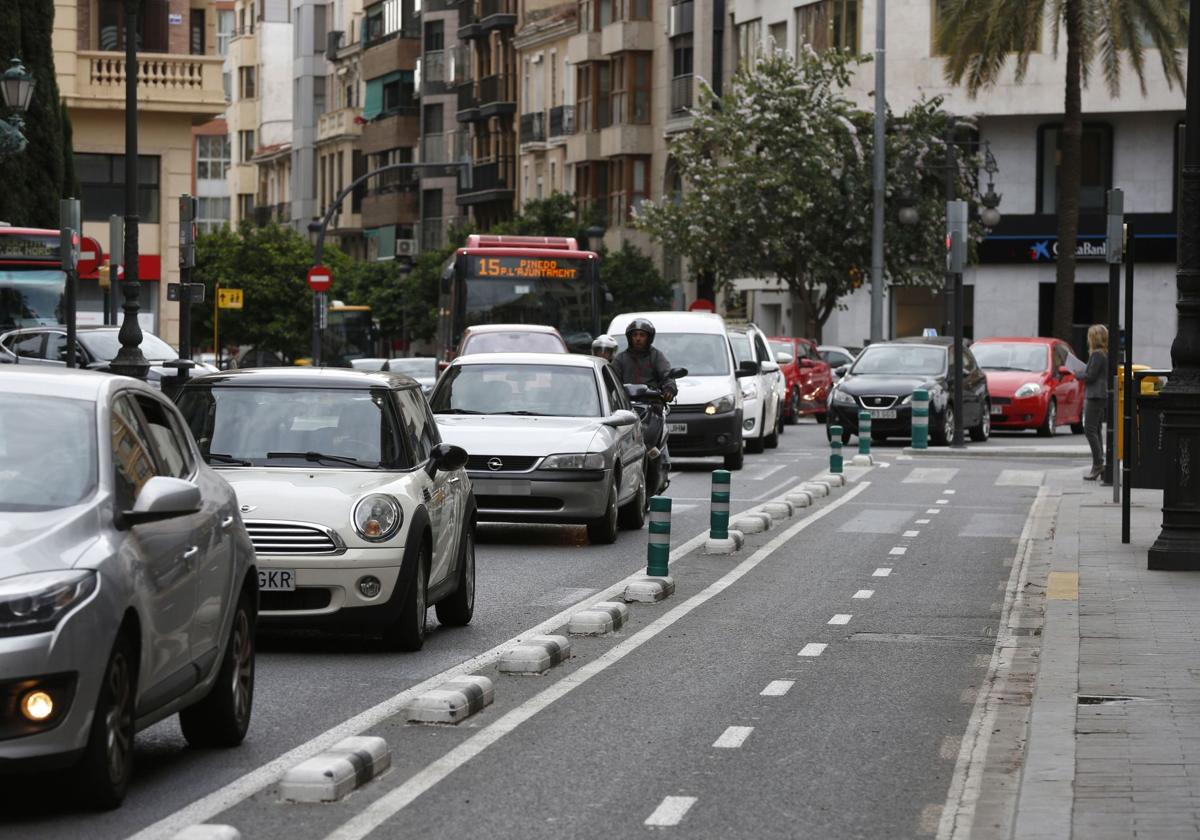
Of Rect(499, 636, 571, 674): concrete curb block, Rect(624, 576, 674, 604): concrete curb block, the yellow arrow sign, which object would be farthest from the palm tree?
Rect(499, 636, 571, 674): concrete curb block

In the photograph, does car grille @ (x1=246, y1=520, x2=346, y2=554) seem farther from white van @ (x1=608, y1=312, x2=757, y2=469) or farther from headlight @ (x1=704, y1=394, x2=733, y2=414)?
headlight @ (x1=704, y1=394, x2=733, y2=414)

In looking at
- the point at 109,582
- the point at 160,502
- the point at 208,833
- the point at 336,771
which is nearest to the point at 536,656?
the point at 336,771

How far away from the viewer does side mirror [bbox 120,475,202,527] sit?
7.91 m

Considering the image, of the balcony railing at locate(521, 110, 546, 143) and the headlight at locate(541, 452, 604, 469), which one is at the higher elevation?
the balcony railing at locate(521, 110, 546, 143)

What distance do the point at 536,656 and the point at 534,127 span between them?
78493 mm

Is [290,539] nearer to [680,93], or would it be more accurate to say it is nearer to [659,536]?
→ [659,536]

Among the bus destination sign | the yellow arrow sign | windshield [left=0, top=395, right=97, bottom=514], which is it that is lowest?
windshield [left=0, top=395, right=97, bottom=514]

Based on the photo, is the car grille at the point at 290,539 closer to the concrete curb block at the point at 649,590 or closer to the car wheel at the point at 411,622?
the car wheel at the point at 411,622

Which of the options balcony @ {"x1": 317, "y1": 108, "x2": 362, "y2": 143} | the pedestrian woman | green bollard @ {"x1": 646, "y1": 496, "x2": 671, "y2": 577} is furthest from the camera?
balcony @ {"x1": 317, "y1": 108, "x2": 362, "y2": 143}

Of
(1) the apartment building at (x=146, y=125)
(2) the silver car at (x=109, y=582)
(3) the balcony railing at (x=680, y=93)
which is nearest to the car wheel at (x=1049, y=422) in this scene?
(1) the apartment building at (x=146, y=125)

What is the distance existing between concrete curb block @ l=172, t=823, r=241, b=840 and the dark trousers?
21.7 meters

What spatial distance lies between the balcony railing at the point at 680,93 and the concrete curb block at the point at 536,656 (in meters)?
64.2

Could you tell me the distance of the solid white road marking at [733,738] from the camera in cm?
974

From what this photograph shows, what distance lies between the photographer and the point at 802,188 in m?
59.9
